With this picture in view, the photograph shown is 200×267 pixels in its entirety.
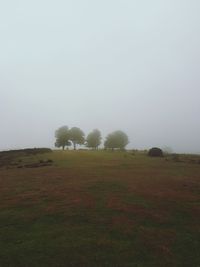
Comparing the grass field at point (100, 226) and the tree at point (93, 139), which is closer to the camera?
the grass field at point (100, 226)

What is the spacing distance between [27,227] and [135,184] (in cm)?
1281

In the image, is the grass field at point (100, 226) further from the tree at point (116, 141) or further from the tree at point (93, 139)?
the tree at point (93, 139)

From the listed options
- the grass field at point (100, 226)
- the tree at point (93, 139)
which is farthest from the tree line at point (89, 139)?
the grass field at point (100, 226)

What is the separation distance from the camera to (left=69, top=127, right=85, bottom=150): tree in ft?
334

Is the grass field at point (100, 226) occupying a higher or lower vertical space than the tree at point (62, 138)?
lower

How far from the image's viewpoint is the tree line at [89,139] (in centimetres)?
9738

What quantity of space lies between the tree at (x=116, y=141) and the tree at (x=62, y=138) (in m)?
15.3

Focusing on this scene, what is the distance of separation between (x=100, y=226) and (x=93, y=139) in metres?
92.3

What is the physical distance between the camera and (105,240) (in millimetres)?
11570

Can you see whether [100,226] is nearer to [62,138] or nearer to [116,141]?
[116,141]

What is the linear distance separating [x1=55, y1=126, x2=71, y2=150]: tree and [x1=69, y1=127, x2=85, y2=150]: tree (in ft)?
5.47

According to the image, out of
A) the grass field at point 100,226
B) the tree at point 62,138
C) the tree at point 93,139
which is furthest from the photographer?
the tree at point 93,139

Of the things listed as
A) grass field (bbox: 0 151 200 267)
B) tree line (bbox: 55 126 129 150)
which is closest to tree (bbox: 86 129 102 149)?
tree line (bbox: 55 126 129 150)

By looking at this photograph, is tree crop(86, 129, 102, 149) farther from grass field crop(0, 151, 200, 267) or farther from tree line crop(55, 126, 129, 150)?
grass field crop(0, 151, 200, 267)
